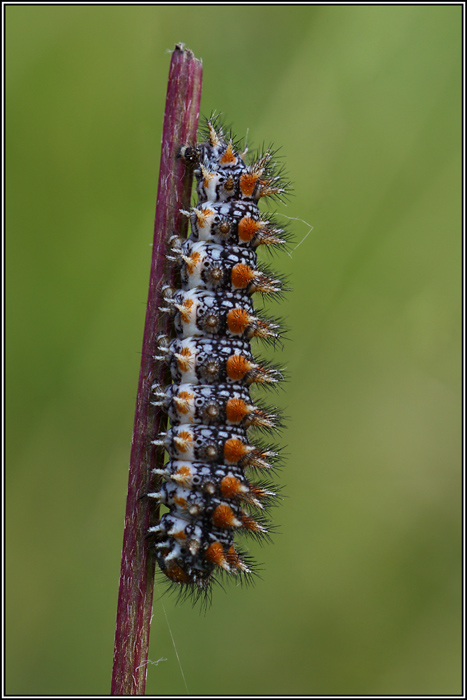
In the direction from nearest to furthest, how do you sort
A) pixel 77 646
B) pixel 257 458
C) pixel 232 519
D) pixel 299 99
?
pixel 232 519 < pixel 257 458 < pixel 77 646 < pixel 299 99

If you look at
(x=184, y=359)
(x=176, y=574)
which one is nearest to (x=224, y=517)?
(x=176, y=574)

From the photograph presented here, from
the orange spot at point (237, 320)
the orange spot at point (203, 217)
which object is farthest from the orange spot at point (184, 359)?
the orange spot at point (203, 217)

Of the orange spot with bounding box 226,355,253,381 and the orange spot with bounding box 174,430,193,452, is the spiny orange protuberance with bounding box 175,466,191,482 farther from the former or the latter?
the orange spot with bounding box 226,355,253,381

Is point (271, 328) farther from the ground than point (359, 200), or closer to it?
closer to it

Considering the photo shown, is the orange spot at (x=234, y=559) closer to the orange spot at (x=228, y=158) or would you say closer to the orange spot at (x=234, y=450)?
the orange spot at (x=234, y=450)

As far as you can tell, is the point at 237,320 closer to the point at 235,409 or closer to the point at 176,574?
the point at 235,409

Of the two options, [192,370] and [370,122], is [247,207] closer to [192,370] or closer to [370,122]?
[192,370]

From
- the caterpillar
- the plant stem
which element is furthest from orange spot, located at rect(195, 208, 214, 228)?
the plant stem

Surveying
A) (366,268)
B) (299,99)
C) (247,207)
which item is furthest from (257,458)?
(299,99)
